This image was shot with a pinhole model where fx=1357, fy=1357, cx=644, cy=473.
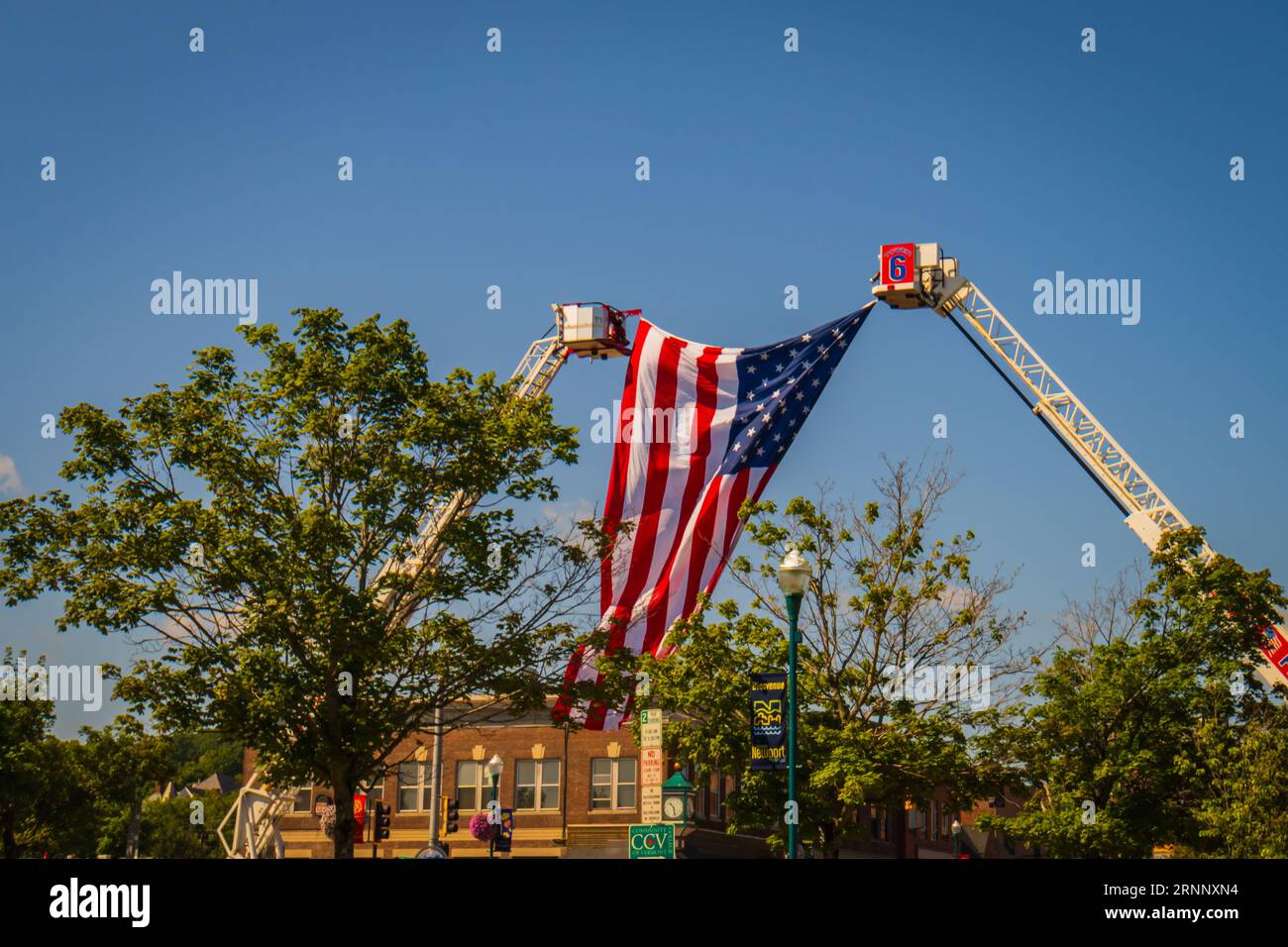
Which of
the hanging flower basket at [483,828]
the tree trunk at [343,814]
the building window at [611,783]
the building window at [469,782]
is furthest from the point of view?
the building window at [469,782]

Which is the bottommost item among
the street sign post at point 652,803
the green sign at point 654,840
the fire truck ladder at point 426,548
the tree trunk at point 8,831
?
the tree trunk at point 8,831

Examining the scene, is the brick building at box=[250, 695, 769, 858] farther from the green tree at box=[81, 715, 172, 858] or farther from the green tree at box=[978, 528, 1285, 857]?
the green tree at box=[978, 528, 1285, 857]

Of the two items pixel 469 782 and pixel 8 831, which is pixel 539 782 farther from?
pixel 8 831

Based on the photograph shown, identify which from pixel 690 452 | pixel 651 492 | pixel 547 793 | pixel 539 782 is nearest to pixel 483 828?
pixel 651 492

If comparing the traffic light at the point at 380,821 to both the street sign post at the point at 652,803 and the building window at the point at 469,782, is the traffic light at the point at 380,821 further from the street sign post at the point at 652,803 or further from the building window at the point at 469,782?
the street sign post at the point at 652,803

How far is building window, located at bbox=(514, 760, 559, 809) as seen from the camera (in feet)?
189

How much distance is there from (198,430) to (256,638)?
5.15 meters

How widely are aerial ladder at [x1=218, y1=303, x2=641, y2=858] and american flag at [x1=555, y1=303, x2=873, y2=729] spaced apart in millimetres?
4149

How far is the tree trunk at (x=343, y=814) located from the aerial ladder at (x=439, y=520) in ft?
12.7

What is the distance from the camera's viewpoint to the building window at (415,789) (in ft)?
198

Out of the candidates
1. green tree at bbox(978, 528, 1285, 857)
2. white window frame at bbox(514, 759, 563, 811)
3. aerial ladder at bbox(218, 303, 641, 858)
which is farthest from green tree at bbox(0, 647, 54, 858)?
green tree at bbox(978, 528, 1285, 857)

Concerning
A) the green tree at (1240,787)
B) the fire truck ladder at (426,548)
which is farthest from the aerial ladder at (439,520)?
the green tree at (1240,787)
